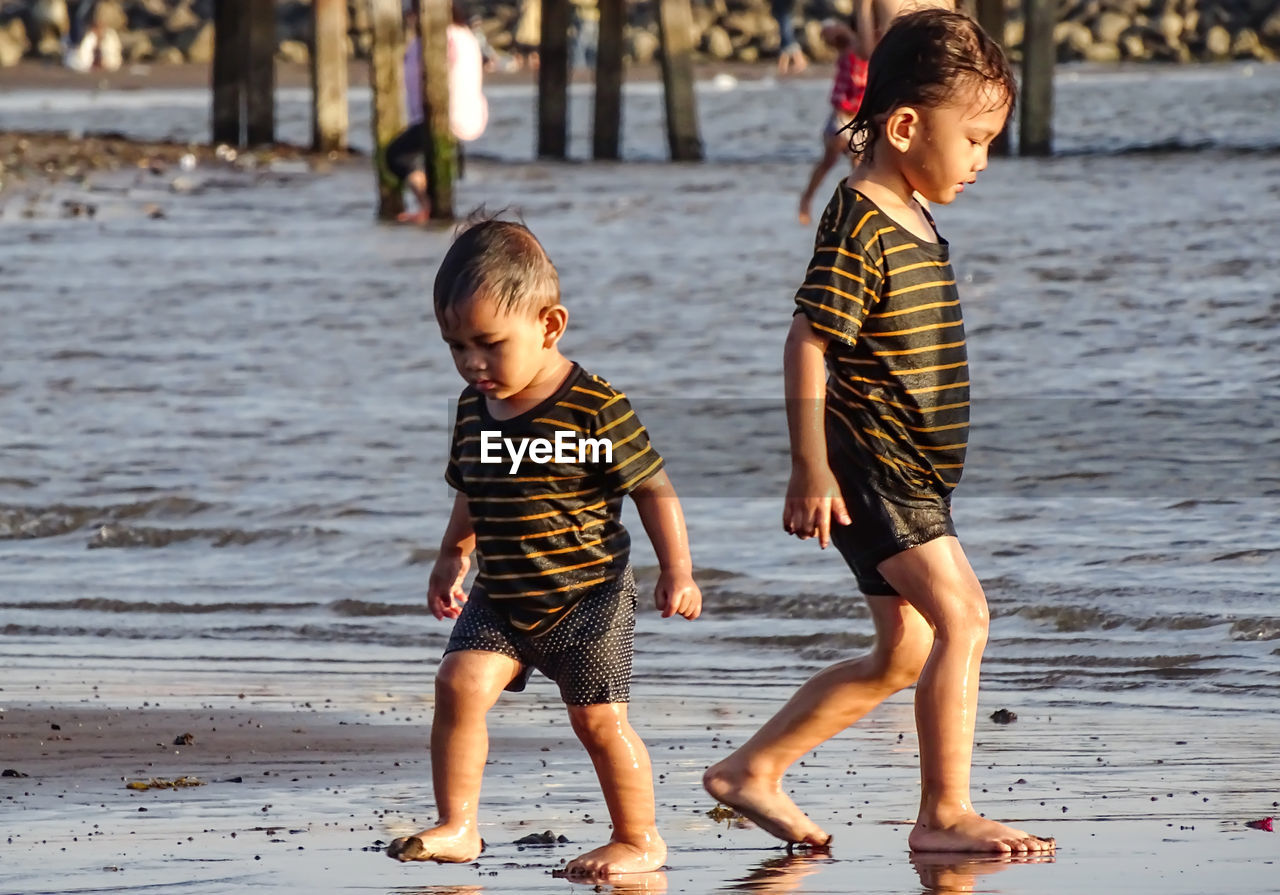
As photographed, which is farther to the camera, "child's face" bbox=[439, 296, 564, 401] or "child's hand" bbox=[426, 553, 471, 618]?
"child's hand" bbox=[426, 553, 471, 618]

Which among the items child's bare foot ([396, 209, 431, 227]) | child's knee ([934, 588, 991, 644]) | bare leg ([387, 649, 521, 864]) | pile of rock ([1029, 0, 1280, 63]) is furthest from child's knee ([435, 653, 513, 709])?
pile of rock ([1029, 0, 1280, 63])

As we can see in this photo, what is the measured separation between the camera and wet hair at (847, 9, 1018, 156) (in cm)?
357

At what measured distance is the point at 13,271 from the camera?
1398 cm

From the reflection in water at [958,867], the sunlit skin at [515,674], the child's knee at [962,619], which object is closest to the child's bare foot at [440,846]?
the sunlit skin at [515,674]

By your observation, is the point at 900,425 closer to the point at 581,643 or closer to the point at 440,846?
the point at 581,643

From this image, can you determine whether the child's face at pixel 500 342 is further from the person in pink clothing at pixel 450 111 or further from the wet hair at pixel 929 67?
the person in pink clothing at pixel 450 111

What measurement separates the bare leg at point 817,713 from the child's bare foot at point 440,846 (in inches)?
18.5

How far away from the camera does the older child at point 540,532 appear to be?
3.40 meters

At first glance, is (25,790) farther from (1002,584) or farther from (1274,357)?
(1274,357)

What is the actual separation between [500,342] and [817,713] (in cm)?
85

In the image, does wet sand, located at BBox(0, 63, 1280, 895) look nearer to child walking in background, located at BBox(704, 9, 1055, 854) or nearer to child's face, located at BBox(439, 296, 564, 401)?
child walking in background, located at BBox(704, 9, 1055, 854)

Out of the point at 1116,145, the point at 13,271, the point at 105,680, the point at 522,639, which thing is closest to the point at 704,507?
the point at 105,680

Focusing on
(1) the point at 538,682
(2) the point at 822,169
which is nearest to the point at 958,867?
(1) the point at 538,682

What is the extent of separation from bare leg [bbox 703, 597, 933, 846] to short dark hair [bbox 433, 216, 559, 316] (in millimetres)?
765
